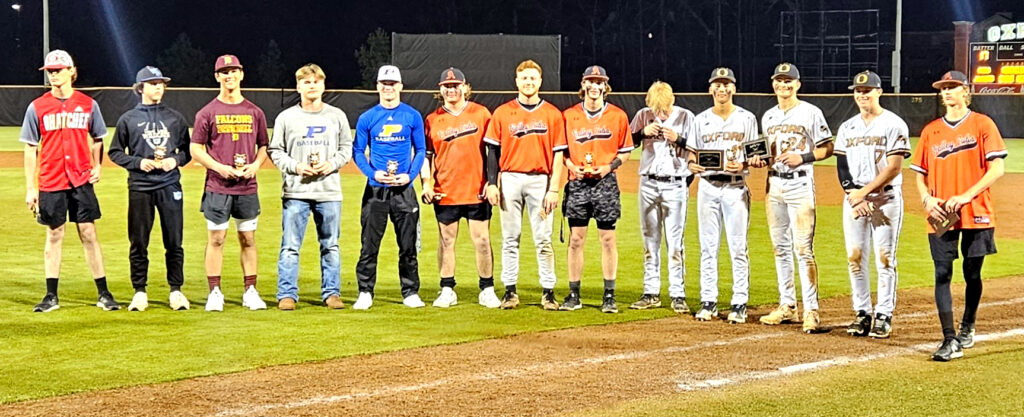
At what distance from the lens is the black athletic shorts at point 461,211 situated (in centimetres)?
933

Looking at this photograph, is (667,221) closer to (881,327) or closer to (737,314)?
(737,314)

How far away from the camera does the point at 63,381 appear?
21.7 ft

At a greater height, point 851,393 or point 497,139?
point 497,139

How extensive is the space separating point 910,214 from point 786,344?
9644mm

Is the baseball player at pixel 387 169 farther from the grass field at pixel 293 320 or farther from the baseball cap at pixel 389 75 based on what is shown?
the grass field at pixel 293 320

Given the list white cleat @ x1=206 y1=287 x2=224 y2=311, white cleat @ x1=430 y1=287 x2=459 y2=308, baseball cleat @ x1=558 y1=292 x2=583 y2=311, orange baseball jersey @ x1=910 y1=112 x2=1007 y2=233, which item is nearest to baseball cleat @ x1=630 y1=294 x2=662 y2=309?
baseball cleat @ x1=558 y1=292 x2=583 y2=311

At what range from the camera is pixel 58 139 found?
8.87 metres

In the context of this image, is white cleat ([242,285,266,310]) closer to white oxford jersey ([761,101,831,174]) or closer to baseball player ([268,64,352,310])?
baseball player ([268,64,352,310])

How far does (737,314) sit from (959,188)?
76.9 inches

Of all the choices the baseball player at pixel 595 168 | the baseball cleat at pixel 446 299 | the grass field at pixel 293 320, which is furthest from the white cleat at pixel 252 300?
the baseball player at pixel 595 168

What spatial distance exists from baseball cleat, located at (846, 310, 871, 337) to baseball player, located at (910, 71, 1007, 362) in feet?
2.55

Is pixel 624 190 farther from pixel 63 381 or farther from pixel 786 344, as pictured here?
pixel 63 381

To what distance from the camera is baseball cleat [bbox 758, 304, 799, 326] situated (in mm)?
8594

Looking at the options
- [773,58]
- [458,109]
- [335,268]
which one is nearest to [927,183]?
[458,109]
